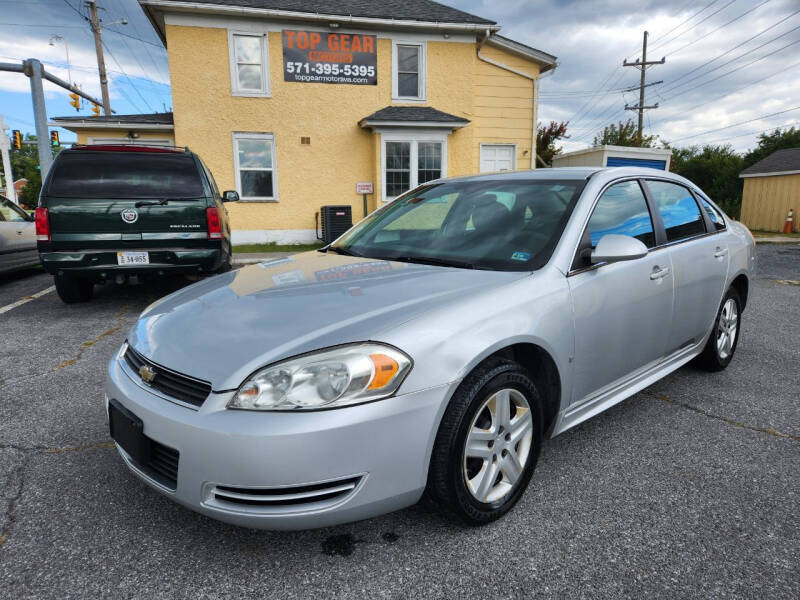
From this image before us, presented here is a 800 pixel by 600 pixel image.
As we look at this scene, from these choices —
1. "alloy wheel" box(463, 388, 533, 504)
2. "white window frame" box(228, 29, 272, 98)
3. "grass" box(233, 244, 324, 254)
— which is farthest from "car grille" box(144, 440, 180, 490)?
"white window frame" box(228, 29, 272, 98)

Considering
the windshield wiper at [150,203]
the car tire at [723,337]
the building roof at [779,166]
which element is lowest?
the car tire at [723,337]

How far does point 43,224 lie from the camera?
5.21 meters

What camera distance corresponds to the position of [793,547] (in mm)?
1933

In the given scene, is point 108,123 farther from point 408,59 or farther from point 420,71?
point 420,71

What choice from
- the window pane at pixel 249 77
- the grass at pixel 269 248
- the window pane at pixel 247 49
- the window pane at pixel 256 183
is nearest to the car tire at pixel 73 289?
the grass at pixel 269 248

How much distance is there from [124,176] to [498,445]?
5172 millimetres

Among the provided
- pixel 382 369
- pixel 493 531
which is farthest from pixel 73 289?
pixel 493 531

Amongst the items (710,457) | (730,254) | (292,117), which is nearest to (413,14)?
(292,117)

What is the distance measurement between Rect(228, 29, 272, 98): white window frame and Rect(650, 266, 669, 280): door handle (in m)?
12.3

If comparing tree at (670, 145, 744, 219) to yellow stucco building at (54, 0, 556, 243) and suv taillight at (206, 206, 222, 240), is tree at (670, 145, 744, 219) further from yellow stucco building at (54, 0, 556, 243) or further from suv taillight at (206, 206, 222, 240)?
suv taillight at (206, 206, 222, 240)

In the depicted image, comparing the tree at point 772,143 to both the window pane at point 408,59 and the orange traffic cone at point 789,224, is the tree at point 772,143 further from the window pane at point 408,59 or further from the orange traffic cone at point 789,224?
the window pane at point 408,59

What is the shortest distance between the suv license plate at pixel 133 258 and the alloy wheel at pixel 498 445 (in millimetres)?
4677

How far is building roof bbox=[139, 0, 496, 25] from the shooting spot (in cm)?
1192

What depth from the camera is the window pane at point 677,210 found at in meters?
3.17
